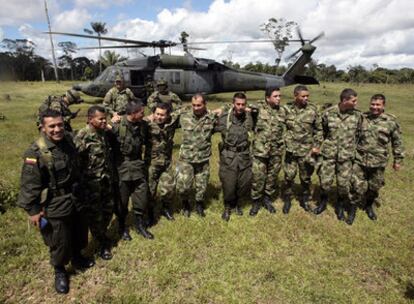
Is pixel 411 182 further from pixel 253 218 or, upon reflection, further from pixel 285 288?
pixel 285 288

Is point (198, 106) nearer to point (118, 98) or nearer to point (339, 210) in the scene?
point (339, 210)

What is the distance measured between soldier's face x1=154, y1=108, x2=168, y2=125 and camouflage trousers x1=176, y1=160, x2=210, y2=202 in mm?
781

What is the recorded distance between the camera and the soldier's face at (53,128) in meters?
3.21

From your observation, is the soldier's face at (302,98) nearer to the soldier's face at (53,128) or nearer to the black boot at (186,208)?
the black boot at (186,208)

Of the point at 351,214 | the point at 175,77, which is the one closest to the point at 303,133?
the point at 351,214

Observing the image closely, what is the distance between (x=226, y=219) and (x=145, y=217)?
1386 millimetres

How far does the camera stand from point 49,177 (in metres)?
3.28

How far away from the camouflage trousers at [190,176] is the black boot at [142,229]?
778 mm

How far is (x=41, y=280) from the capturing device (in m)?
3.81

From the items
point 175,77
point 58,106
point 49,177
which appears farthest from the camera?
point 175,77

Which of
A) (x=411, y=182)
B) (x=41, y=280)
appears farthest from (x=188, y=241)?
(x=411, y=182)

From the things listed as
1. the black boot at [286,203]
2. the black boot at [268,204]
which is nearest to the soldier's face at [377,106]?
the black boot at [286,203]

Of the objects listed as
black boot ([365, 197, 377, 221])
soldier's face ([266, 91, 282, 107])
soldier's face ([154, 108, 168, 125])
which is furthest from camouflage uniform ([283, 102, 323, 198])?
soldier's face ([154, 108, 168, 125])

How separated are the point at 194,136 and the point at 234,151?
71 centimetres
